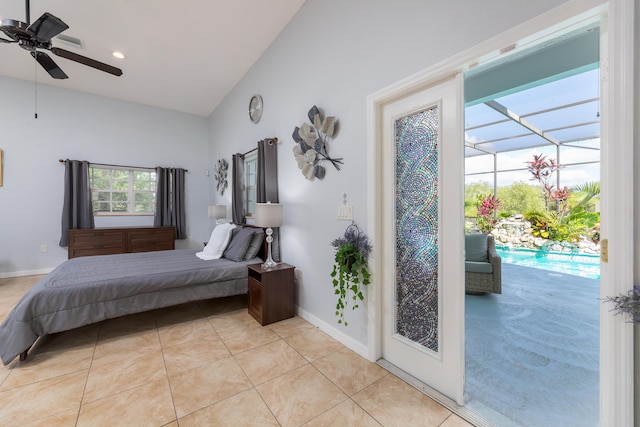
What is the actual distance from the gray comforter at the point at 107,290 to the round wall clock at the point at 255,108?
1945 millimetres

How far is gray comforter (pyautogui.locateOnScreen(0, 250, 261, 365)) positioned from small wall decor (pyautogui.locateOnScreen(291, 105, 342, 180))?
1.39 meters

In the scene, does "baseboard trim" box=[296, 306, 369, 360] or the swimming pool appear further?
the swimming pool

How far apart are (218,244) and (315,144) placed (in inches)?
77.3

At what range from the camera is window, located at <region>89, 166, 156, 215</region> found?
15.8 feet

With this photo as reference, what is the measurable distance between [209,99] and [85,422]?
4.88 meters

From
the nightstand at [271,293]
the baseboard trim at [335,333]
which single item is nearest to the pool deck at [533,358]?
the baseboard trim at [335,333]

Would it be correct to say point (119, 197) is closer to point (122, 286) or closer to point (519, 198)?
point (122, 286)

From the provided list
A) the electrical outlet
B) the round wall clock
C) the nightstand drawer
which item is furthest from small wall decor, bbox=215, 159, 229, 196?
the electrical outlet

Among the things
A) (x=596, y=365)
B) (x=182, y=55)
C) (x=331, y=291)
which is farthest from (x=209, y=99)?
(x=596, y=365)

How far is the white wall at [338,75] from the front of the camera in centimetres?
149

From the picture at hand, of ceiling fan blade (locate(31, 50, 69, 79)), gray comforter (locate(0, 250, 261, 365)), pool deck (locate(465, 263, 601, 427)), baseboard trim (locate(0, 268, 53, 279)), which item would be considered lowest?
pool deck (locate(465, 263, 601, 427))

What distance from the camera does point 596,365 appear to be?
1850 millimetres

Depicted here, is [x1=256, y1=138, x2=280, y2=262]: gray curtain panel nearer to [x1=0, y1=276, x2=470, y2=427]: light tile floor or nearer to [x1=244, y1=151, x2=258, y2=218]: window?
[x1=244, y1=151, x2=258, y2=218]: window

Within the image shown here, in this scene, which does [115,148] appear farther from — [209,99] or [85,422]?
[85,422]
